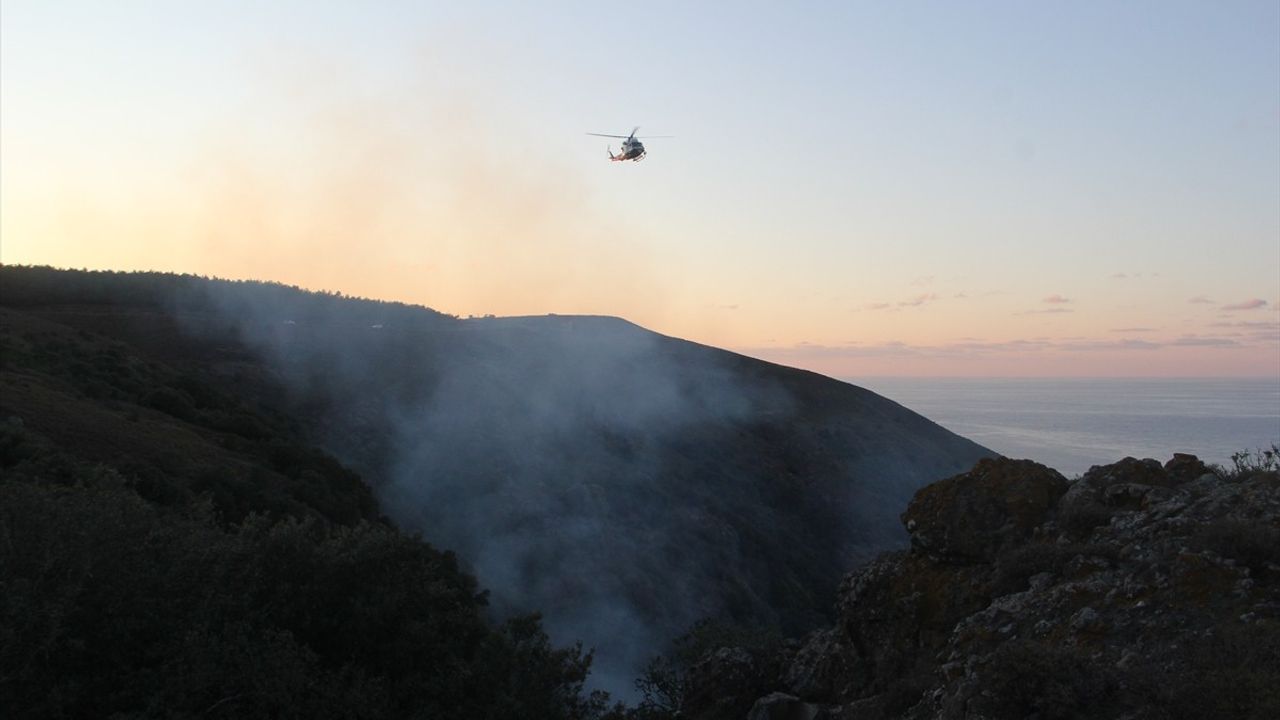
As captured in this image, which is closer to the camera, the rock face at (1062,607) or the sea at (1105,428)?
the rock face at (1062,607)

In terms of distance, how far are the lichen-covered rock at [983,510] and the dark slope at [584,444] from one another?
1580 cm

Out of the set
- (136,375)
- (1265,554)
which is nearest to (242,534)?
(1265,554)

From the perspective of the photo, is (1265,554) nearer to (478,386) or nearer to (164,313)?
(478,386)

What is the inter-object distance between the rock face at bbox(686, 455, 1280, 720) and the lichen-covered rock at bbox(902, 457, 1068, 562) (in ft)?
0.05

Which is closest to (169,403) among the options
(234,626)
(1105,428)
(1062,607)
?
(234,626)

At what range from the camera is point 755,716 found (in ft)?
35.5

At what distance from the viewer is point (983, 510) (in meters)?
10.3

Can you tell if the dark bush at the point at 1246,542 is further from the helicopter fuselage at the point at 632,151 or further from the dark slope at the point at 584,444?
the helicopter fuselage at the point at 632,151

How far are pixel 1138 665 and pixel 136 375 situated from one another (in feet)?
97.4

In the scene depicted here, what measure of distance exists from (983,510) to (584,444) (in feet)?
93.4

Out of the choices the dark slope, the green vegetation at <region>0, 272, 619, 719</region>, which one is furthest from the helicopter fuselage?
the green vegetation at <region>0, 272, 619, 719</region>

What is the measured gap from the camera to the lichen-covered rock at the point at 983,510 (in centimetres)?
1009

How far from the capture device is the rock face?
6.64 metres

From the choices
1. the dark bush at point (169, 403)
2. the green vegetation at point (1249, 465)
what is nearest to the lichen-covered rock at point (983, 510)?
the green vegetation at point (1249, 465)
